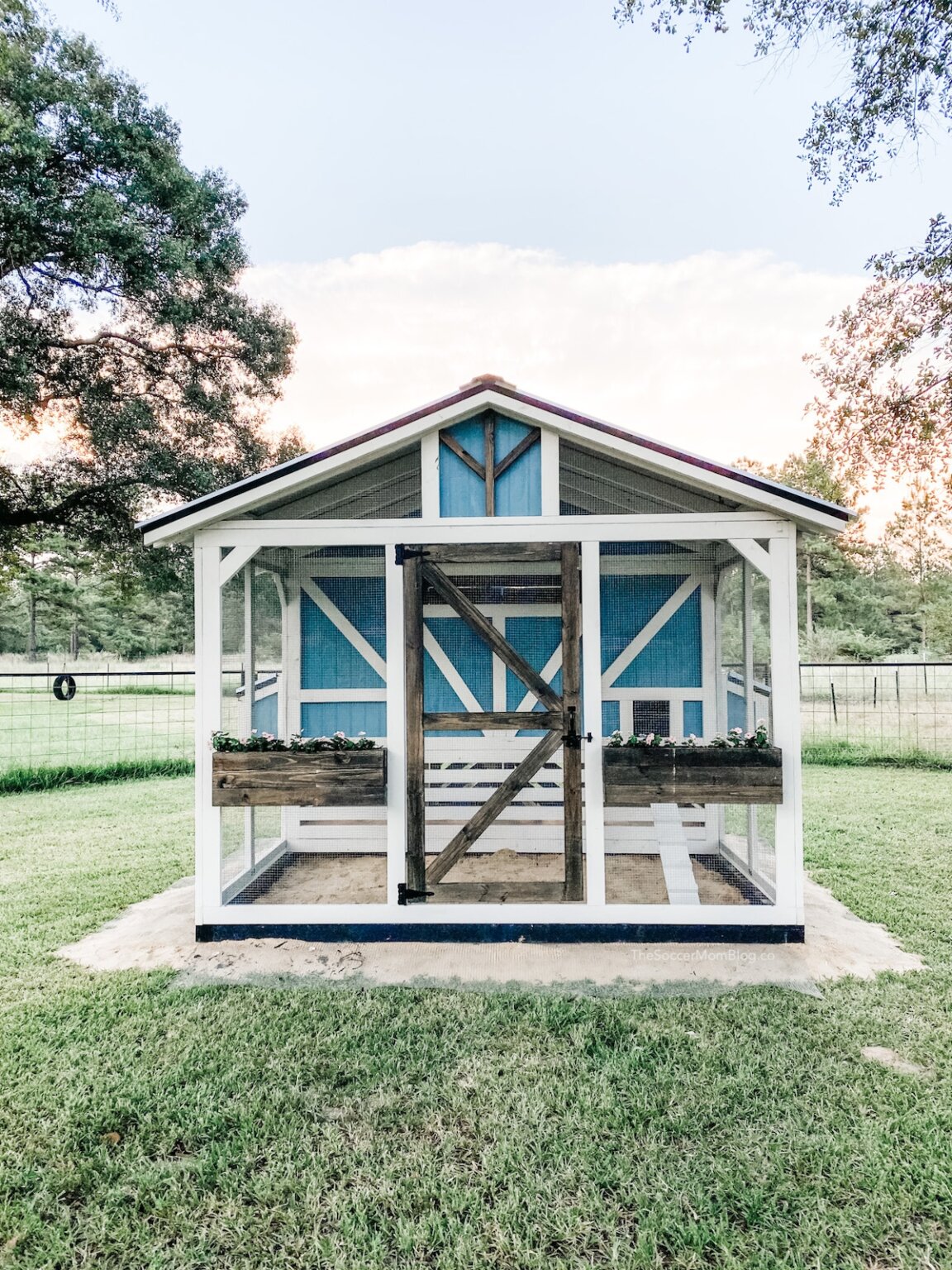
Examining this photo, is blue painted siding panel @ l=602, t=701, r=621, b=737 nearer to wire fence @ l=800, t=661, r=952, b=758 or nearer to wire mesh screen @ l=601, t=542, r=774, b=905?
wire mesh screen @ l=601, t=542, r=774, b=905

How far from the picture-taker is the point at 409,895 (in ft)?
13.0

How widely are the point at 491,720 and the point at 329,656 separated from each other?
6.89 feet

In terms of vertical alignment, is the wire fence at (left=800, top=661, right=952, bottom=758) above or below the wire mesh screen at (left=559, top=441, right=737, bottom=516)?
below

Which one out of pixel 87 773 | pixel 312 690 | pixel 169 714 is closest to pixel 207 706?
pixel 312 690

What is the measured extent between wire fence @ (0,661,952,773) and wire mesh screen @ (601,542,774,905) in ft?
17.3

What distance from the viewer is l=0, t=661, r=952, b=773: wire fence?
992 cm

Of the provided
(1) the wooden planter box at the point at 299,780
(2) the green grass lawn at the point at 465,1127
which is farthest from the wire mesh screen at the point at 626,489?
(2) the green grass lawn at the point at 465,1127

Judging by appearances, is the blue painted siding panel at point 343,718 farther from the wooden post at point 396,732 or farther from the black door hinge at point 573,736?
the black door hinge at point 573,736

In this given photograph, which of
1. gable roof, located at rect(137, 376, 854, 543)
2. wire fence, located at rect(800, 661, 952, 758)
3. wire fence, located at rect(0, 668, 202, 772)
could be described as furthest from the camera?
wire fence, located at rect(800, 661, 952, 758)

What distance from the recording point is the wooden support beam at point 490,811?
396 centimetres

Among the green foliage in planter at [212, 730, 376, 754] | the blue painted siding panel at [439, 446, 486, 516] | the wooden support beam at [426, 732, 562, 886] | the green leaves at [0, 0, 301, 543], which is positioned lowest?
the wooden support beam at [426, 732, 562, 886]

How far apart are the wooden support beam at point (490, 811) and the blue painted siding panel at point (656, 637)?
1.59m

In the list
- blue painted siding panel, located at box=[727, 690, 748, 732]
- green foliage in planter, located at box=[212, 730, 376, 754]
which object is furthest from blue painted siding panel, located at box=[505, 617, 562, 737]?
green foliage in planter, located at box=[212, 730, 376, 754]

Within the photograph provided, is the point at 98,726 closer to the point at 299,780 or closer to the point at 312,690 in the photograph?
the point at 312,690
